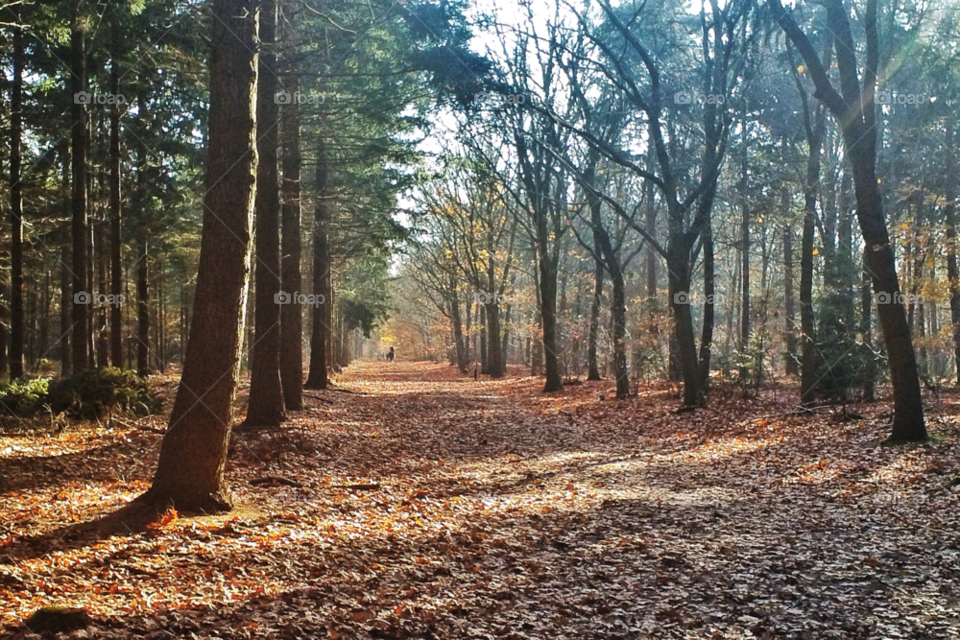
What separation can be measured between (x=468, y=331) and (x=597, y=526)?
39071mm

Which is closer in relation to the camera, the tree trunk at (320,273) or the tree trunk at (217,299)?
the tree trunk at (217,299)

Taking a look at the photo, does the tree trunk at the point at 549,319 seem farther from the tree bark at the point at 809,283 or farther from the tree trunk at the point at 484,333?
the tree trunk at the point at 484,333

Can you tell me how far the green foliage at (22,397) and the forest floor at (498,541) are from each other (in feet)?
1.82

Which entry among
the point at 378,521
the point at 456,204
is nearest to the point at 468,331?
the point at 456,204

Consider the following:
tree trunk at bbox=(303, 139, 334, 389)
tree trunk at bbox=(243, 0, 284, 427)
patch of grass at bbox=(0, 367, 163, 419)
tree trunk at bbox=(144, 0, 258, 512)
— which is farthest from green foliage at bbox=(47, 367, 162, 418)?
tree trunk at bbox=(303, 139, 334, 389)

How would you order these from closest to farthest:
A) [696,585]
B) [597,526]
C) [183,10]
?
[696,585]
[597,526]
[183,10]

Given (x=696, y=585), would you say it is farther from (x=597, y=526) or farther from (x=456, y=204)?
(x=456, y=204)

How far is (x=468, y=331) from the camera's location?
46.4 metres

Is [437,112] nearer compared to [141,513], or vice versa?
[141,513]

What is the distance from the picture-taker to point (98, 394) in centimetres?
1310

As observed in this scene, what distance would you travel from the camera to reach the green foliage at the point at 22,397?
12.2 meters

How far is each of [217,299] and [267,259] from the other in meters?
6.50

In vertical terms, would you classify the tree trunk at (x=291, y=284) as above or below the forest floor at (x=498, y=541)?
above

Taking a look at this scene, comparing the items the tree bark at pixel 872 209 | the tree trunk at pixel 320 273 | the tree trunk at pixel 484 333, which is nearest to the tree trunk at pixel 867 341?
the tree bark at pixel 872 209
